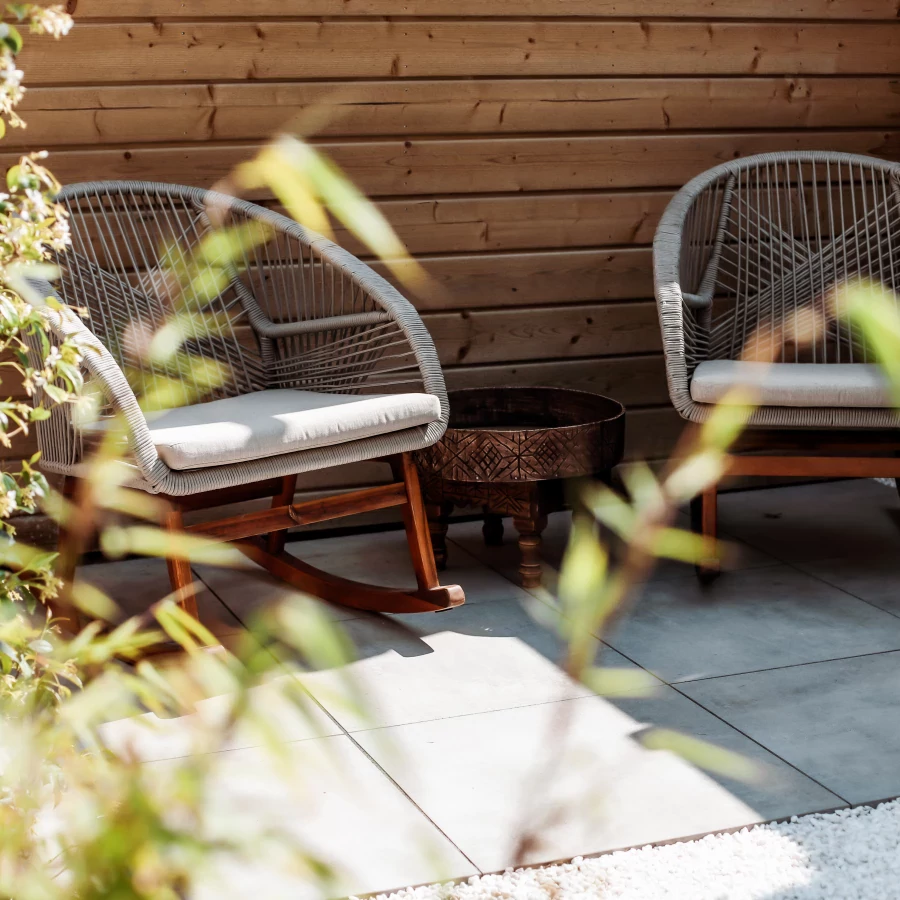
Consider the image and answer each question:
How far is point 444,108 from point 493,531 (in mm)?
1051

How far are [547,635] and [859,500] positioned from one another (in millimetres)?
1369

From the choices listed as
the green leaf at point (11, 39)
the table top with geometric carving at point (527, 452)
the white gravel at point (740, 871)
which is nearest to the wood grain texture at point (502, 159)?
the table top with geometric carving at point (527, 452)

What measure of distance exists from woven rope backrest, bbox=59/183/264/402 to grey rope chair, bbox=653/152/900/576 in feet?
3.22

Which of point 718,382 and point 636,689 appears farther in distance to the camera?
point 718,382

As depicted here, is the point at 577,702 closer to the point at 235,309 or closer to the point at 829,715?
the point at 829,715

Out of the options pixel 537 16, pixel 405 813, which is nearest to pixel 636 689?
pixel 405 813

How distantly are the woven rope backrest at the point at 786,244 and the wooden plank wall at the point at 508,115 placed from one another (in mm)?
127

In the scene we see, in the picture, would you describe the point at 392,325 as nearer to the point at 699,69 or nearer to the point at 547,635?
the point at 547,635

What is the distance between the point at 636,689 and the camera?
39 cm

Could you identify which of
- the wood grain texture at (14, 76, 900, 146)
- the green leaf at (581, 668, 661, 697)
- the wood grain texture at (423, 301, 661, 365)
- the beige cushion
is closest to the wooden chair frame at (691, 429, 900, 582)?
the beige cushion

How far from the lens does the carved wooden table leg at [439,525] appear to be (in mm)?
2588

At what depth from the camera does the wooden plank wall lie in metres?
2.62

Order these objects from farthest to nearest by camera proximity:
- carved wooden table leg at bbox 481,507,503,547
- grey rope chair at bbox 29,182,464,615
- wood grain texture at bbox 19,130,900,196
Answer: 1. carved wooden table leg at bbox 481,507,503,547
2. wood grain texture at bbox 19,130,900,196
3. grey rope chair at bbox 29,182,464,615

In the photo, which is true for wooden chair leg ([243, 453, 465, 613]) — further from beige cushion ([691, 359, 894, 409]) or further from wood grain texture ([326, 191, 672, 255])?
wood grain texture ([326, 191, 672, 255])
